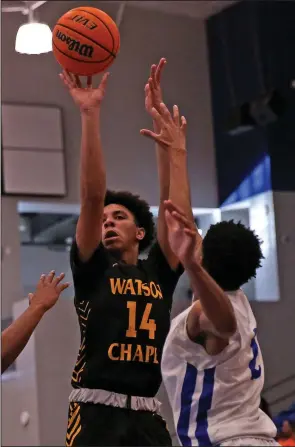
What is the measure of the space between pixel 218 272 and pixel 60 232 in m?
8.04

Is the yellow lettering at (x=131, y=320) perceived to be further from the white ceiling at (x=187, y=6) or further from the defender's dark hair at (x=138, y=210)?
the white ceiling at (x=187, y=6)

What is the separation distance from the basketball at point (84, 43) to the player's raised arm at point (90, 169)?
5.6 inches

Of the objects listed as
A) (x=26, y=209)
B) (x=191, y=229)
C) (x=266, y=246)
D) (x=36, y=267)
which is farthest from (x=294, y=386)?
(x=36, y=267)

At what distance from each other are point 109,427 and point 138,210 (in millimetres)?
772

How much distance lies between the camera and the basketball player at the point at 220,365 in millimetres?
2375

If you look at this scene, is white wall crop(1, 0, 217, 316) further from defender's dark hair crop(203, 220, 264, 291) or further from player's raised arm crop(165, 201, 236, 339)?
player's raised arm crop(165, 201, 236, 339)

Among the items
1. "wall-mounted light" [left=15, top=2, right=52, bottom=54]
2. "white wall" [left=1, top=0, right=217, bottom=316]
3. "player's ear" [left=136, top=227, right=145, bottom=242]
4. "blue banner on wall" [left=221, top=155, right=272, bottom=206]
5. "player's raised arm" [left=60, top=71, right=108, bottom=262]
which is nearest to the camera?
"player's raised arm" [left=60, top=71, right=108, bottom=262]

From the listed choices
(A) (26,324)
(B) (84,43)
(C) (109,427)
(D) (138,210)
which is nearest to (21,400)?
(D) (138,210)

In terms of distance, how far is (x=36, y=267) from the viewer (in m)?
11.4

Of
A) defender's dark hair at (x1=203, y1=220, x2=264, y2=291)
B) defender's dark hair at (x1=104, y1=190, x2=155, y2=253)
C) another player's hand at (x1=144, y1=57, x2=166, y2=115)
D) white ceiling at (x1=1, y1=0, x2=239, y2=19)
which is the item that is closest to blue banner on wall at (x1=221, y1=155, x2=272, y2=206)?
white ceiling at (x1=1, y1=0, x2=239, y2=19)

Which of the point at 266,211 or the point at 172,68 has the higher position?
the point at 172,68

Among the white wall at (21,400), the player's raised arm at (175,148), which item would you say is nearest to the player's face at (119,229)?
the player's raised arm at (175,148)

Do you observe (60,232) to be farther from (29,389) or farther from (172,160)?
(172,160)

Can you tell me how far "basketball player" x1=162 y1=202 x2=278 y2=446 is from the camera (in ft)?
7.79
